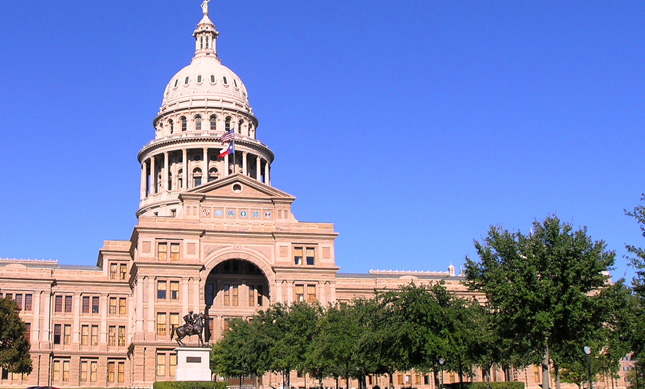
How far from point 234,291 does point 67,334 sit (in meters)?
21.2

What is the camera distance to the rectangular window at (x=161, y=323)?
93.9 m

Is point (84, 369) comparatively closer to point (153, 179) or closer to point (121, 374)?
point (121, 374)

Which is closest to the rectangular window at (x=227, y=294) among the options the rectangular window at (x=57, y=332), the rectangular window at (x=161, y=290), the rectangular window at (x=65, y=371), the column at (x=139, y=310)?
the rectangular window at (x=161, y=290)

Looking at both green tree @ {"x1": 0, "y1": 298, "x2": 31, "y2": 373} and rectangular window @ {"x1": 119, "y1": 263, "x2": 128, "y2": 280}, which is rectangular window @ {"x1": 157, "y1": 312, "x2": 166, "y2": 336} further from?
rectangular window @ {"x1": 119, "y1": 263, "x2": 128, "y2": 280}

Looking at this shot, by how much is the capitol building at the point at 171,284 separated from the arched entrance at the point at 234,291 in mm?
114

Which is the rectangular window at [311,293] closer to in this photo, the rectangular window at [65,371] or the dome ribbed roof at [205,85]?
the rectangular window at [65,371]

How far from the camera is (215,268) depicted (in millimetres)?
101000

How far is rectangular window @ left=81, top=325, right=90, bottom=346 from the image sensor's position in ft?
347

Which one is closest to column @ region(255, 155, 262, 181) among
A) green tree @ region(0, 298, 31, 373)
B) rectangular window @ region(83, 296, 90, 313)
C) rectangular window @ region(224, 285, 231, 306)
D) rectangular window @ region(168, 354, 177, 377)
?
rectangular window @ region(224, 285, 231, 306)

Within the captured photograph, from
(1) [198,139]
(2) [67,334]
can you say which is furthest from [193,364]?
(1) [198,139]

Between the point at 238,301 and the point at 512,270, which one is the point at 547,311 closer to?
the point at 512,270

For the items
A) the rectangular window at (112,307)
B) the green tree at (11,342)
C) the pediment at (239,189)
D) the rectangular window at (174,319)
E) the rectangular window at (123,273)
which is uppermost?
the pediment at (239,189)

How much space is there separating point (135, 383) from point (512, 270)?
47607 mm

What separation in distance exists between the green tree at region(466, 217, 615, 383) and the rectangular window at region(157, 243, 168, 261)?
45.2m
